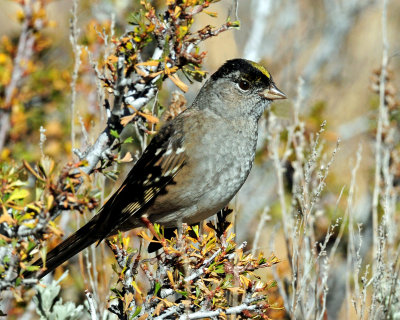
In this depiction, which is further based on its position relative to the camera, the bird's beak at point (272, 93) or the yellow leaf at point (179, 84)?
the bird's beak at point (272, 93)

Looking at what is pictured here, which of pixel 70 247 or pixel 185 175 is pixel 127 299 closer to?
pixel 70 247

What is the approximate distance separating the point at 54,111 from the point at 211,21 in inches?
→ 97.4

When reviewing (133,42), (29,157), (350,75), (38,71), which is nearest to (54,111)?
(38,71)

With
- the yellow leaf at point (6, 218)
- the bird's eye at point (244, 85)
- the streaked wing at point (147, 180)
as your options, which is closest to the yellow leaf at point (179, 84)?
the streaked wing at point (147, 180)

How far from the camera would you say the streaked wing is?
2488 millimetres

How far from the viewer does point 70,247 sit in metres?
2.38

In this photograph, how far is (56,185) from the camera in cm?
176

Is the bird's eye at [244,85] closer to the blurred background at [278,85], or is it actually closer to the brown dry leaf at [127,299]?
the blurred background at [278,85]

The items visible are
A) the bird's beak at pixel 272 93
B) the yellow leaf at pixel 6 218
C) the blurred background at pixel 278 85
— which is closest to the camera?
the yellow leaf at pixel 6 218

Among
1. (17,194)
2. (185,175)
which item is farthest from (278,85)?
(17,194)

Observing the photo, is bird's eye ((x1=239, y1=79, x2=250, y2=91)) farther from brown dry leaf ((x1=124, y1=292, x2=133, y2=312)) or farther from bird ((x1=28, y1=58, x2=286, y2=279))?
brown dry leaf ((x1=124, y1=292, x2=133, y2=312))

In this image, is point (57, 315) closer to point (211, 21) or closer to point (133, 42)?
point (133, 42)

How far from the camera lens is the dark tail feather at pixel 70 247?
7.61ft

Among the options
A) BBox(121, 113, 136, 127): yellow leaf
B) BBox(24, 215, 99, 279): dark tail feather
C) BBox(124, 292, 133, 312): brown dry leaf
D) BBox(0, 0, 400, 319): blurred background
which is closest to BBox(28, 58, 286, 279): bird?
BBox(24, 215, 99, 279): dark tail feather
